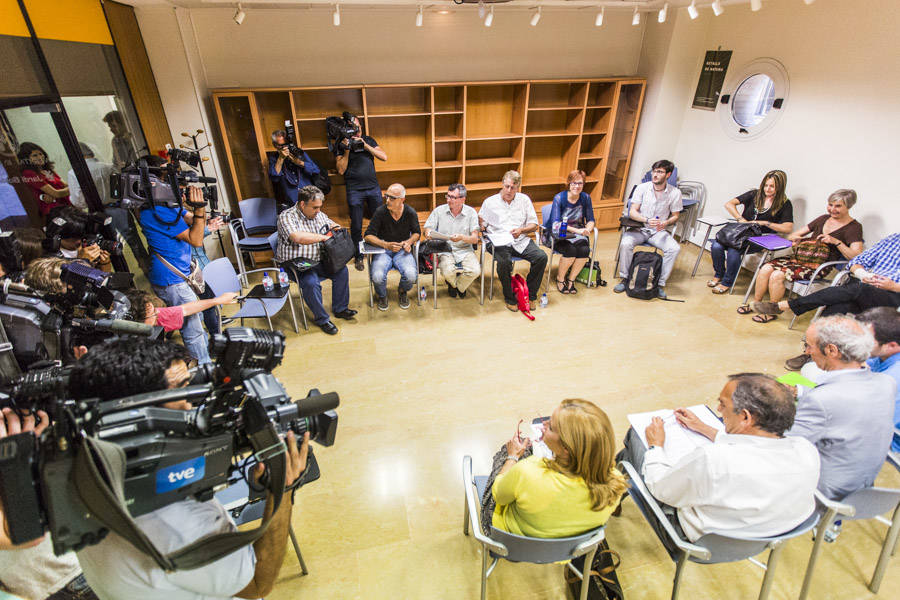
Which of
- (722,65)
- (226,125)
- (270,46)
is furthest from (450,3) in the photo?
(722,65)

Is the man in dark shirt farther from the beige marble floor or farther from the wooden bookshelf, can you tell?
the wooden bookshelf

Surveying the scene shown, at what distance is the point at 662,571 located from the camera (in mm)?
1939

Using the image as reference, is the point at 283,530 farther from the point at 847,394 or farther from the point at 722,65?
the point at 722,65

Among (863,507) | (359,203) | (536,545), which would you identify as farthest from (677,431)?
(359,203)

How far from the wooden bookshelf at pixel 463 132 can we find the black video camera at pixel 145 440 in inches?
156

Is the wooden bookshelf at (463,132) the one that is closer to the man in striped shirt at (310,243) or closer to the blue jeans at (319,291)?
the man in striped shirt at (310,243)

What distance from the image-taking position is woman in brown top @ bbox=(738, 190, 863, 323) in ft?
11.6

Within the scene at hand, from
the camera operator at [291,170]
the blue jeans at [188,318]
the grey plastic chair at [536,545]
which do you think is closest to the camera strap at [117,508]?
the grey plastic chair at [536,545]

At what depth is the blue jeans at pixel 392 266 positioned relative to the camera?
3.93m

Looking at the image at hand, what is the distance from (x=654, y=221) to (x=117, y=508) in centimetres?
457

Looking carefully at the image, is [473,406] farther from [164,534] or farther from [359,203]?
[359,203]

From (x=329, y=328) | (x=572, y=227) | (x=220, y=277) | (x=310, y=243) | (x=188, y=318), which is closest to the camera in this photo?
(x=188, y=318)

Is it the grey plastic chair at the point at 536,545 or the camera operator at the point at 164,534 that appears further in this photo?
the grey plastic chair at the point at 536,545

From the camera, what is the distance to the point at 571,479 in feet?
4.56
